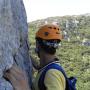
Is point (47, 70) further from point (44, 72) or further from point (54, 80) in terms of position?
point (54, 80)

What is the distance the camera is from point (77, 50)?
93688 millimetres

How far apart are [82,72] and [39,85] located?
57.2 m

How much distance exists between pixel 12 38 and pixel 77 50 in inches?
3342

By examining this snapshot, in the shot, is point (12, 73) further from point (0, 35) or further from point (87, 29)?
point (87, 29)

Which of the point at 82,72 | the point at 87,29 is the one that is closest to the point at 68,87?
the point at 82,72

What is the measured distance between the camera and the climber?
30.2 ft

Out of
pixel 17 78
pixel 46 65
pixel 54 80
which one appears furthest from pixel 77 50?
pixel 17 78

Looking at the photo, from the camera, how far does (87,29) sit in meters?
131

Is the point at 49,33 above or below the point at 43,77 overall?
above

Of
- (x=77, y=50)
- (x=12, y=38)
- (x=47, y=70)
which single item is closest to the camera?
(x=12, y=38)

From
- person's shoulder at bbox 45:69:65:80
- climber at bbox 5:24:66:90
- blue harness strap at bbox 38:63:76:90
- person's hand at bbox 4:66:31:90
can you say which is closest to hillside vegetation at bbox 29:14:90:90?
climber at bbox 5:24:66:90

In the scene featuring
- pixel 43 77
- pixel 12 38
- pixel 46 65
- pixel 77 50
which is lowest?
pixel 77 50

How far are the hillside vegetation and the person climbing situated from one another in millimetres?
31499

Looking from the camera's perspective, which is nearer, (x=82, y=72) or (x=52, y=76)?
(x=52, y=76)
